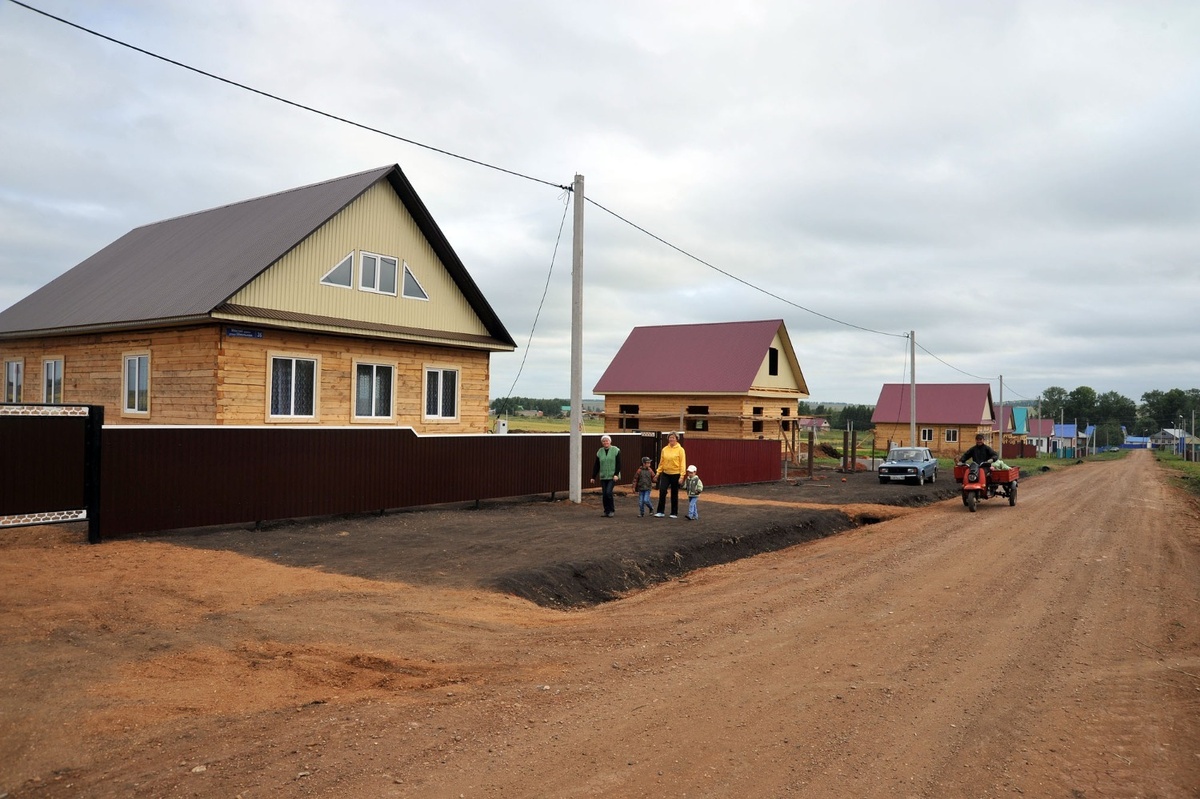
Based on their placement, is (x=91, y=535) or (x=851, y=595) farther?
(x=91, y=535)

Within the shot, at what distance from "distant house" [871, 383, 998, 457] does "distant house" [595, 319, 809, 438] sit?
29915 millimetres

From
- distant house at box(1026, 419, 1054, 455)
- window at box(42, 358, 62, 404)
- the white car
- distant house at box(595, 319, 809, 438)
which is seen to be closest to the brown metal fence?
window at box(42, 358, 62, 404)

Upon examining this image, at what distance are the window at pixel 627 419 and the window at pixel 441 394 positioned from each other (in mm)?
19335

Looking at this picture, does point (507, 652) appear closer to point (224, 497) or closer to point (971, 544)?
point (224, 497)

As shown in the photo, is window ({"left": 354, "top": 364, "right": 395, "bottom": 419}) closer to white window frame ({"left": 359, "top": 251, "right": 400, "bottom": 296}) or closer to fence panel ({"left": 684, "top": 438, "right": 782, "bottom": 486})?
white window frame ({"left": 359, "top": 251, "right": 400, "bottom": 296})

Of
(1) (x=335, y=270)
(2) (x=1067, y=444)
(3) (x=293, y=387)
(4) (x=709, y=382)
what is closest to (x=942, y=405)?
(4) (x=709, y=382)

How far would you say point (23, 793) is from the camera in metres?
4.68

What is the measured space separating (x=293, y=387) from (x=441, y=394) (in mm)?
4740

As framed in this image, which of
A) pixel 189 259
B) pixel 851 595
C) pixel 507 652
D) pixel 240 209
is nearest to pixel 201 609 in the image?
pixel 507 652

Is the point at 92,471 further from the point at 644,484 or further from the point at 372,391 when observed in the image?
the point at 644,484

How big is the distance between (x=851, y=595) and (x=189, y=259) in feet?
61.9

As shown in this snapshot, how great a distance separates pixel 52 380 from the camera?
22234mm

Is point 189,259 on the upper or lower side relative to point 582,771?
upper

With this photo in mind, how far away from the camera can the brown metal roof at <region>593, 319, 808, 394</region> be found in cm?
3978
